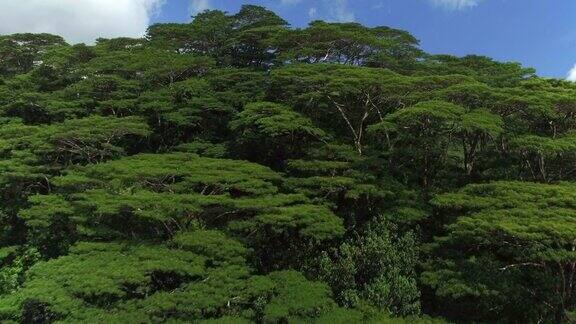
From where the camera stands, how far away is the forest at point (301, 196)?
15.0 m

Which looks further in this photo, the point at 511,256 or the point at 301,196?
the point at 301,196

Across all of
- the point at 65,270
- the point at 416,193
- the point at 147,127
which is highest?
the point at 147,127

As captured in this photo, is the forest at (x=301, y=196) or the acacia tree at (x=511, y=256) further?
the forest at (x=301, y=196)

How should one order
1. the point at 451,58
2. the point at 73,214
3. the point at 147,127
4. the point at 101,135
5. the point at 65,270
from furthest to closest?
1. the point at 451,58
2. the point at 147,127
3. the point at 101,135
4. the point at 73,214
5. the point at 65,270

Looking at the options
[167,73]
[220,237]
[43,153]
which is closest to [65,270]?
[220,237]

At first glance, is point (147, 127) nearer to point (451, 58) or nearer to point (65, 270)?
point (65, 270)

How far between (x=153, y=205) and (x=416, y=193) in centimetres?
863

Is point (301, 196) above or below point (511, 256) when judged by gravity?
above

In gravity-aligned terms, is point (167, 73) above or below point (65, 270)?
above

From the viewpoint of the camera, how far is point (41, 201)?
758 inches

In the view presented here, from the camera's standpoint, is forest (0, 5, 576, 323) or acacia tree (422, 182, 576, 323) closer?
acacia tree (422, 182, 576, 323)

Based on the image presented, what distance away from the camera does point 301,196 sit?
1764cm

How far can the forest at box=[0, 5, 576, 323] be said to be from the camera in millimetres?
14992

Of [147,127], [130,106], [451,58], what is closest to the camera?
[147,127]
